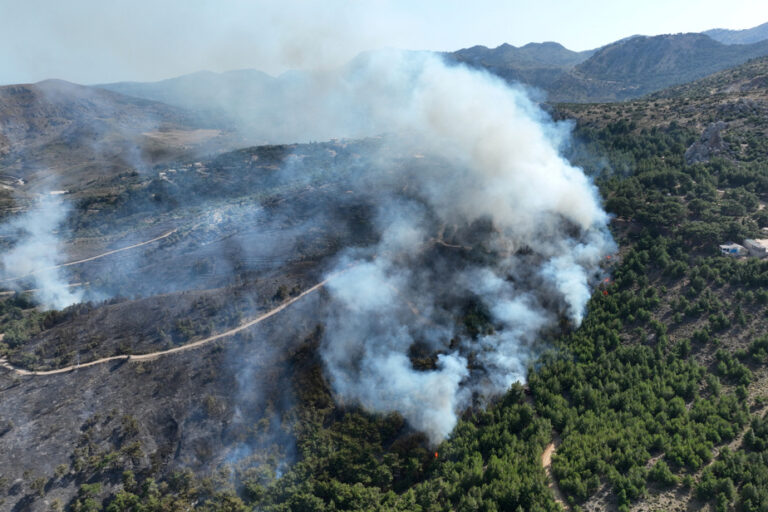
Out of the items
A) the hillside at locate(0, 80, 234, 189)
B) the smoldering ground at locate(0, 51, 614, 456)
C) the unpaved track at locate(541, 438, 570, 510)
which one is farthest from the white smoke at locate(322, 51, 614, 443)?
the hillside at locate(0, 80, 234, 189)

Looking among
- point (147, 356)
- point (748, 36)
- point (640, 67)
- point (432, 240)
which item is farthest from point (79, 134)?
point (748, 36)

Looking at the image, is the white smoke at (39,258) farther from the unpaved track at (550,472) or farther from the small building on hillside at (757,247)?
the small building on hillside at (757,247)

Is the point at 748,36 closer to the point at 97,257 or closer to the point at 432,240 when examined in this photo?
the point at 432,240

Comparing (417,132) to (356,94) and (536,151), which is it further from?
(536,151)

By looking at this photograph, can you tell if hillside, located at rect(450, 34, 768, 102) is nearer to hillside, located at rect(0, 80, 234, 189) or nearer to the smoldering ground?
the smoldering ground

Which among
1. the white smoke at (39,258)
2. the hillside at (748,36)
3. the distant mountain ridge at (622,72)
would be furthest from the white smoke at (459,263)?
the hillside at (748,36)

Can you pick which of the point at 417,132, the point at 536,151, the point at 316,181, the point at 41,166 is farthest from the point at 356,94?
the point at 41,166
